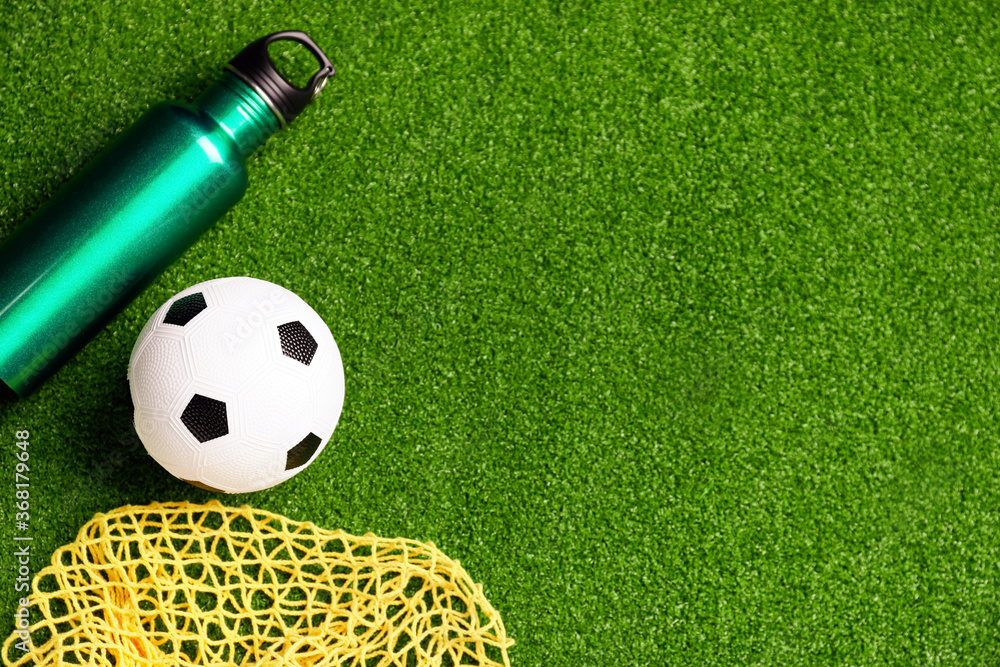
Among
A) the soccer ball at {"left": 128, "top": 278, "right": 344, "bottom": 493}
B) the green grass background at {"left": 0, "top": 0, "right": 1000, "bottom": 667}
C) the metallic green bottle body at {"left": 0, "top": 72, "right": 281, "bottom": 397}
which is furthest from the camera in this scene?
the green grass background at {"left": 0, "top": 0, "right": 1000, "bottom": 667}

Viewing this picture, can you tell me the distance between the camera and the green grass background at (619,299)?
4.01ft

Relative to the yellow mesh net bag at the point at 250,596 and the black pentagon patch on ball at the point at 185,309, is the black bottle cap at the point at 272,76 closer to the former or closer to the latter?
the black pentagon patch on ball at the point at 185,309

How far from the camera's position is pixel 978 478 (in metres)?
1.32

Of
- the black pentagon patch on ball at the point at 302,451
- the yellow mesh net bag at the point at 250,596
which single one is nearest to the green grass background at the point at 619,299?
the yellow mesh net bag at the point at 250,596

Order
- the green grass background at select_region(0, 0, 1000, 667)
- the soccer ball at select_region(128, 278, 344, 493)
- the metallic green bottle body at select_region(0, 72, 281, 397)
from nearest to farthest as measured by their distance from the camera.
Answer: the soccer ball at select_region(128, 278, 344, 493) → the metallic green bottle body at select_region(0, 72, 281, 397) → the green grass background at select_region(0, 0, 1000, 667)

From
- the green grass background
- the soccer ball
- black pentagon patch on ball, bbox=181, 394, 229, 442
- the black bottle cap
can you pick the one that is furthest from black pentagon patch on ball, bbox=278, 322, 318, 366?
the black bottle cap

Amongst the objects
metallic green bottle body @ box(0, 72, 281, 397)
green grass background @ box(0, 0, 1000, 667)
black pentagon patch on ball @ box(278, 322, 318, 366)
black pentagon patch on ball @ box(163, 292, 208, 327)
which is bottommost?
green grass background @ box(0, 0, 1000, 667)

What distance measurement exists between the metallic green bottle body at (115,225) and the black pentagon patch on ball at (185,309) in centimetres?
14

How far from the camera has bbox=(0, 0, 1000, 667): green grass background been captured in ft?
4.01

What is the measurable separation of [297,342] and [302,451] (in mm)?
153

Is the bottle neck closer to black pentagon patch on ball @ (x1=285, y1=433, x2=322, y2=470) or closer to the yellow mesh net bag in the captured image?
black pentagon patch on ball @ (x1=285, y1=433, x2=322, y2=470)

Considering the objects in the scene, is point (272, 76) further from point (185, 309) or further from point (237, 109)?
point (185, 309)

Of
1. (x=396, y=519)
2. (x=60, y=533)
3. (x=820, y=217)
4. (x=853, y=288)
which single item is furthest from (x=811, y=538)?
(x=60, y=533)

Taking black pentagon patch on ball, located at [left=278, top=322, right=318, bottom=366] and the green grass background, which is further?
the green grass background
